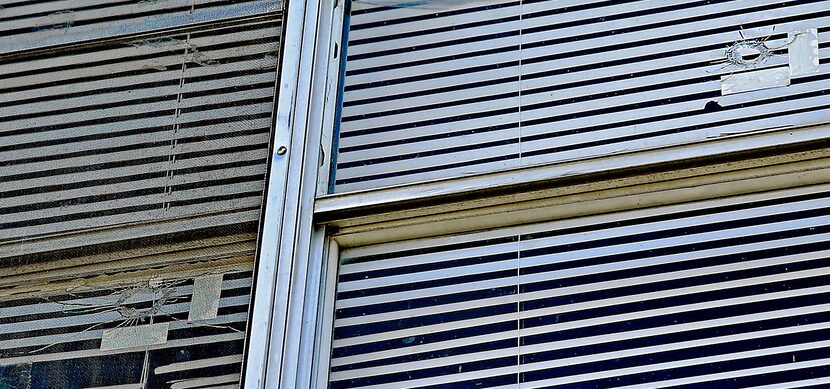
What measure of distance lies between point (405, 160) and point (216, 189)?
35cm

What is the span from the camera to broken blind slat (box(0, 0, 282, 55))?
9.59 feet

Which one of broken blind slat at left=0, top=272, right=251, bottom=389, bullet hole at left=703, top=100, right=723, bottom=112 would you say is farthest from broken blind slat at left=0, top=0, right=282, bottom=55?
bullet hole at left=703, top=100, right=723, bottom=112

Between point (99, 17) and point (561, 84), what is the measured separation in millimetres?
983

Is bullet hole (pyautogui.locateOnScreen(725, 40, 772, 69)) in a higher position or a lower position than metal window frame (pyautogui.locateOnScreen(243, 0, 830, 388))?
higher

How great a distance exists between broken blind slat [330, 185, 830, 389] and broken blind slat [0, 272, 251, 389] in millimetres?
191

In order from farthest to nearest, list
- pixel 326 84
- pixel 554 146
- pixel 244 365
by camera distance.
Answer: pixel 326 84 → pixel 554 146 → pixel 244 365

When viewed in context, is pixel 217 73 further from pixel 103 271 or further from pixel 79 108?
pixel 103 271

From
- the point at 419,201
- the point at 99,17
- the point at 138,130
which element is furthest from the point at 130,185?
the point at 419,201

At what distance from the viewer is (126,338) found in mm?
2492

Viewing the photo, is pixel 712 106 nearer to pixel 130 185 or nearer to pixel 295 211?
pixel 295 211

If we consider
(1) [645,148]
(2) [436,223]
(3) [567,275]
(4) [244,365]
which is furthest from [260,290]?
(1) [645,148]

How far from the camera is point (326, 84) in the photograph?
107 inches

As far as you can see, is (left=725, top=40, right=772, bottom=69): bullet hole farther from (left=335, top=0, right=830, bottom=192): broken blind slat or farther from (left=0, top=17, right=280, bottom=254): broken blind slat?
(left=0, top=17, right=280, bottom=254): broken blind slat

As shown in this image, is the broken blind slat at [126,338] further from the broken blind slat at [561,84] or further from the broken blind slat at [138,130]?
the broken blind slat at [561,84]
